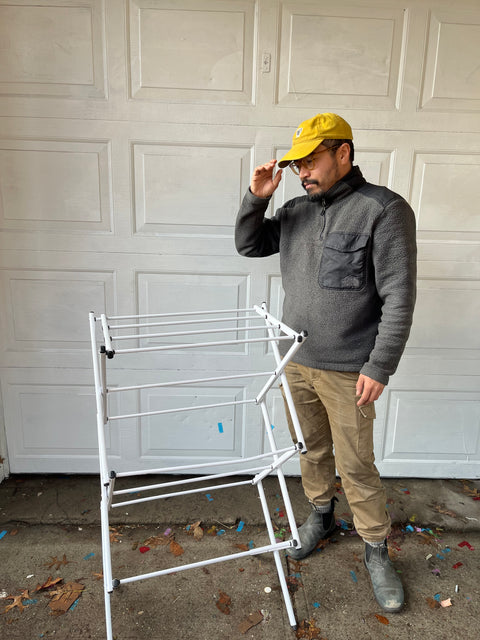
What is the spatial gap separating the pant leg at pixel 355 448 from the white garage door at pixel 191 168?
74 centimetres

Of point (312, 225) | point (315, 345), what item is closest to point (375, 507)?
point (315, 345)

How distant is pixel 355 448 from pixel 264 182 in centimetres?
112

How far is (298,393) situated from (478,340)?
1.22 metres

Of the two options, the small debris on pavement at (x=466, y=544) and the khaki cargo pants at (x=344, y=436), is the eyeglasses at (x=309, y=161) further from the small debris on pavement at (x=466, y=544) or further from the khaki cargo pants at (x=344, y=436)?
the small debris on pavement at (x=466, y=544)

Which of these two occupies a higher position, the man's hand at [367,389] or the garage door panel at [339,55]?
the garage door panel at [339,55]

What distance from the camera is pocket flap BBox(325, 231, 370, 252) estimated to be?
1630mm

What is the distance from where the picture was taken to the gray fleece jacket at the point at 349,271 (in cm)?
160

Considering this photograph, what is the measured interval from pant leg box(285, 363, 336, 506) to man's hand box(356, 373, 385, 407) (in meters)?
0.28

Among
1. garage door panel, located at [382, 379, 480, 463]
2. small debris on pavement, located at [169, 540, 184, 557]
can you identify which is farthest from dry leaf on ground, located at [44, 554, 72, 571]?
garage door panel, located at [382, 379, 480, 463]

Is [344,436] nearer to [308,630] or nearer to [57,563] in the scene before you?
[308,630]

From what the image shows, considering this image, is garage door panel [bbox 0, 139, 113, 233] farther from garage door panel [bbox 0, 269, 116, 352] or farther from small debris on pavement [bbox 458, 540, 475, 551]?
small debris on pavement [bbox 458, 540, 475, 551]

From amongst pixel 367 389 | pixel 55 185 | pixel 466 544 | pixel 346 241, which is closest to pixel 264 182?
pixel 346 241

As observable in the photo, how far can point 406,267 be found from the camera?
1583mm

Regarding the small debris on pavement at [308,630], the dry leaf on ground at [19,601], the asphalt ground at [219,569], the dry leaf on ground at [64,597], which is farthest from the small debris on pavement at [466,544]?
the dry leaf on ground at [19,601]
